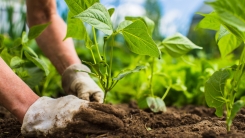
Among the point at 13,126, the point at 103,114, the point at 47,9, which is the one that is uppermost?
the point at 47,9

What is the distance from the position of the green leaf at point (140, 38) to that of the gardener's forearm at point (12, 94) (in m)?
0.37

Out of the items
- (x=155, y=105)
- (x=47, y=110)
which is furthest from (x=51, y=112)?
(x=155, y=105)

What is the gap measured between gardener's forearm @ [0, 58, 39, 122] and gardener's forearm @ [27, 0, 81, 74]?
18.4 inches

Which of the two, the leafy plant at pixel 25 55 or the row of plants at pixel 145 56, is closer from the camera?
the row of plants at pixel 145 56

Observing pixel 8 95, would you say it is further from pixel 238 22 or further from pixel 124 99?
pixel 124 99

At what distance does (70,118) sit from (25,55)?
428 mm

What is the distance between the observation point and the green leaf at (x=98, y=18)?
30.7 inches

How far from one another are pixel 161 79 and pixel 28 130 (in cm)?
109

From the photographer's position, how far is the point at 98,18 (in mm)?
821

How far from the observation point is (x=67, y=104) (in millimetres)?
950

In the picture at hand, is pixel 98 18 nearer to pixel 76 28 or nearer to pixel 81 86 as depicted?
pixel 76 28

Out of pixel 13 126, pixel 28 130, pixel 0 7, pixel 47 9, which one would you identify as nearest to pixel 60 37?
pixel 47 9

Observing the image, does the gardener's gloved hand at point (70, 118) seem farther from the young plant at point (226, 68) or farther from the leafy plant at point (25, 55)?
the young plant at point (226, 68)

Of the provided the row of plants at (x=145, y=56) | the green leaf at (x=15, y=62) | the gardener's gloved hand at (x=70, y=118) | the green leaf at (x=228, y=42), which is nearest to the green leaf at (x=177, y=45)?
the row of plants at (x=145, y=56)
